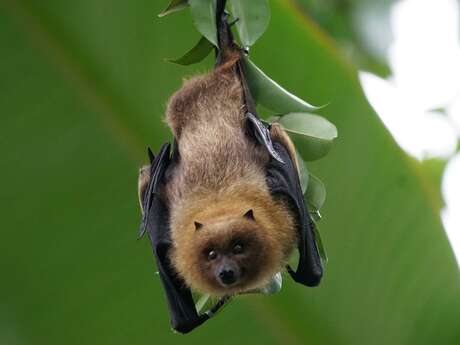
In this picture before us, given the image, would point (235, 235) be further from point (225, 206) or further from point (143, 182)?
point (143, 182)

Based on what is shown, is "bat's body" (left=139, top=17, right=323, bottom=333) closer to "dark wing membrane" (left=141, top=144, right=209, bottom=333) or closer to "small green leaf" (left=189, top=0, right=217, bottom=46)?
"dark wing membrane" (left=141, top=144, right=209, bottom=333)

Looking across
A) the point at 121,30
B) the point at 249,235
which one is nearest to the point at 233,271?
the point at 249,235

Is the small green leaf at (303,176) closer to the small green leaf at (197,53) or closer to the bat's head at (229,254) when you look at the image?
the bat's head at (229,254)

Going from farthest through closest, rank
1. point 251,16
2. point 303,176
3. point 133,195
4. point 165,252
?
point 133,195, point 165,252, point 303,176, point 251,16

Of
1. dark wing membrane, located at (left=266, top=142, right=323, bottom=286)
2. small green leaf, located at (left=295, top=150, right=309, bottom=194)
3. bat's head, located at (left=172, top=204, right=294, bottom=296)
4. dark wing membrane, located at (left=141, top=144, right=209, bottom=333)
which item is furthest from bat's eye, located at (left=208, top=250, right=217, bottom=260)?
small green leaf, located at (left=295, top=150, right=309, bottom=194)

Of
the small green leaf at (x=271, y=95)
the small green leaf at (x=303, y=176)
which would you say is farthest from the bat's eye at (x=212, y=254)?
the small green leaf at (x=271, y=95)

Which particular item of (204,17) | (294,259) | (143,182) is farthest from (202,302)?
(204,17)
